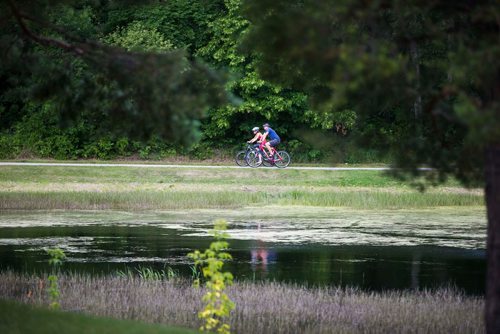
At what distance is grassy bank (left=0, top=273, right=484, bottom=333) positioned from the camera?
1096 centimetres

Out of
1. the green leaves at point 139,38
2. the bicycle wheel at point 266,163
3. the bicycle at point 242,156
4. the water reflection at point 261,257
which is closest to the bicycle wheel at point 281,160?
the bicycle wheel at point 266,163

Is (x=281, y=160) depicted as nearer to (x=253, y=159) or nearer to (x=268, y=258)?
(x=253, y=159)

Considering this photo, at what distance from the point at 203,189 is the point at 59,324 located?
66.2ft

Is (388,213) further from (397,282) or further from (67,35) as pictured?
(67,35)

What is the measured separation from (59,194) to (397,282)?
553 inches

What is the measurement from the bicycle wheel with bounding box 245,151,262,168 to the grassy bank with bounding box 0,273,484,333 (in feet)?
69.0

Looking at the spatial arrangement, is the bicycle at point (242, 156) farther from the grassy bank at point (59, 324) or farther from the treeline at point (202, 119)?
the grassy bank at point (59, 324)

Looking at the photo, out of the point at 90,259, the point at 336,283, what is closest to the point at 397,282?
the point at 336,283

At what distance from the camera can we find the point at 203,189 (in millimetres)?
29203

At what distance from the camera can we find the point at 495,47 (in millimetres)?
6492

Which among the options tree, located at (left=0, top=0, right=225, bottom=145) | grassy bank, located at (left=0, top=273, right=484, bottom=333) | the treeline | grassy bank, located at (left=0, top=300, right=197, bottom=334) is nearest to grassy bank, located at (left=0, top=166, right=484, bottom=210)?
the treeline

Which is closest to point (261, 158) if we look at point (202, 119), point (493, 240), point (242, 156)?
point (242, 156)

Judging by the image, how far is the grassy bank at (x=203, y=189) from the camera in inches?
1038

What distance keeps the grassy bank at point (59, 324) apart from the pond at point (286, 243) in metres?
5.42
